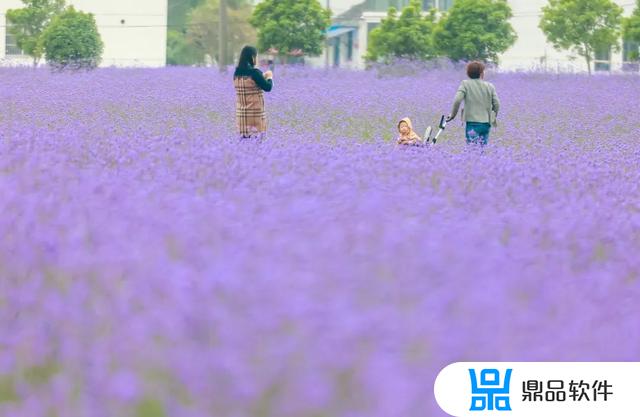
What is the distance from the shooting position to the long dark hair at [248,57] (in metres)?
11.0

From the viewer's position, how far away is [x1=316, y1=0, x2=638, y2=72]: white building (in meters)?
52.4

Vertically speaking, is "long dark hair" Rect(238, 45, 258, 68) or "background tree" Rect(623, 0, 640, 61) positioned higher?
"background tree" Rect(623, 0, 640, 61)

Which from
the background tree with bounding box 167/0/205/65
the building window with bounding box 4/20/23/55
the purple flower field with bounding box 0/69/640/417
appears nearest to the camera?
the purple flower field with bounding box 0/69/640/417

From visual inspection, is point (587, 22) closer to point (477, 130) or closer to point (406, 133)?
point (477, 130)

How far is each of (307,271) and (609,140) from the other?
403 inches

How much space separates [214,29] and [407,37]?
4248 cm

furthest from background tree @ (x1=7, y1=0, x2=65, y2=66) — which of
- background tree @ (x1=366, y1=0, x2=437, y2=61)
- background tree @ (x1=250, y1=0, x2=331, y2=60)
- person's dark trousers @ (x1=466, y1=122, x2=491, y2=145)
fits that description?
person's dark trousers @ (x1=466, y1=122, x2=491, y2=145)

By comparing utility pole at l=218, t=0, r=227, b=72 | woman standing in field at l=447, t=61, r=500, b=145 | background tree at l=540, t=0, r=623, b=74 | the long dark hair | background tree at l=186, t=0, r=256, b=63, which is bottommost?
woman standing in field at l=447, t=61, r=500, b=145

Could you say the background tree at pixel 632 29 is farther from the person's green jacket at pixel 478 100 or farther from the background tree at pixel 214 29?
the background tree at pixel 214 29

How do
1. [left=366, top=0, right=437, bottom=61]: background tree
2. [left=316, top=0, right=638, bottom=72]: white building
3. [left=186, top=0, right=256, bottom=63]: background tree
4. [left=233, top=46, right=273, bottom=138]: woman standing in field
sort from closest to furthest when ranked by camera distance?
1. [left=233, top=46, right=273, bottom=138]: woman standing in field
2. [left=366, top=0, right=437, bottom=61]: background tree
3. [left=316, top=0, right=638, bottom=72]: white building
4. [left=186, top=0, right=256, bottom=63]: background tree

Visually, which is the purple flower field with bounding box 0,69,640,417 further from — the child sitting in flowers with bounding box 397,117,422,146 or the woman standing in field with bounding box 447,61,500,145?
the woman standing in field with bounding box 447,61,500,145

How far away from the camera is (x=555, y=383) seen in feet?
10.0

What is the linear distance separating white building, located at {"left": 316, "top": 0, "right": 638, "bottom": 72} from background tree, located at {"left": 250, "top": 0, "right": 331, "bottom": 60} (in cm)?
572

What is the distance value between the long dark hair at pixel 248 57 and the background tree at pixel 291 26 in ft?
92.6
